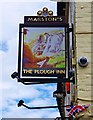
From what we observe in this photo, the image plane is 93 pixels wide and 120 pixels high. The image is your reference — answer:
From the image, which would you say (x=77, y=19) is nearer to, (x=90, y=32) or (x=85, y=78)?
(x=90, y=32)

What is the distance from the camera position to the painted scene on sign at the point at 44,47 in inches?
346

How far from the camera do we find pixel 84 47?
28.7 feet

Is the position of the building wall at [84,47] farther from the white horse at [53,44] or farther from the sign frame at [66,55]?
the white horse at [53,44]

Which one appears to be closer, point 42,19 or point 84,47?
point 84,47

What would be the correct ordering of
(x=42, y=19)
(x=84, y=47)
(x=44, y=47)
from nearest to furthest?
(x=84, y=47)
(x=44, y=47)
(x=42, y=19)

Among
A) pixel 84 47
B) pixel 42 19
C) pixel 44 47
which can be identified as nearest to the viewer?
pixel 84 47

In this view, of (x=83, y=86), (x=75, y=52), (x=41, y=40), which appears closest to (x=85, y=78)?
(x=83, y=86)

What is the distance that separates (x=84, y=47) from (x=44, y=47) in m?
0.81

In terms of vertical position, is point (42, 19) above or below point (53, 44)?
above

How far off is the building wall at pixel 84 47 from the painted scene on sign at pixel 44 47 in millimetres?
361

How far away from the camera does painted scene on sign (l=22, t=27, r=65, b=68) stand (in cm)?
878

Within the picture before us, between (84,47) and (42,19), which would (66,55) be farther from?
(42,19)

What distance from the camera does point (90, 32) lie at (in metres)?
8.83

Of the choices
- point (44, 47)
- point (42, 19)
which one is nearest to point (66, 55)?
point (44, 47)
